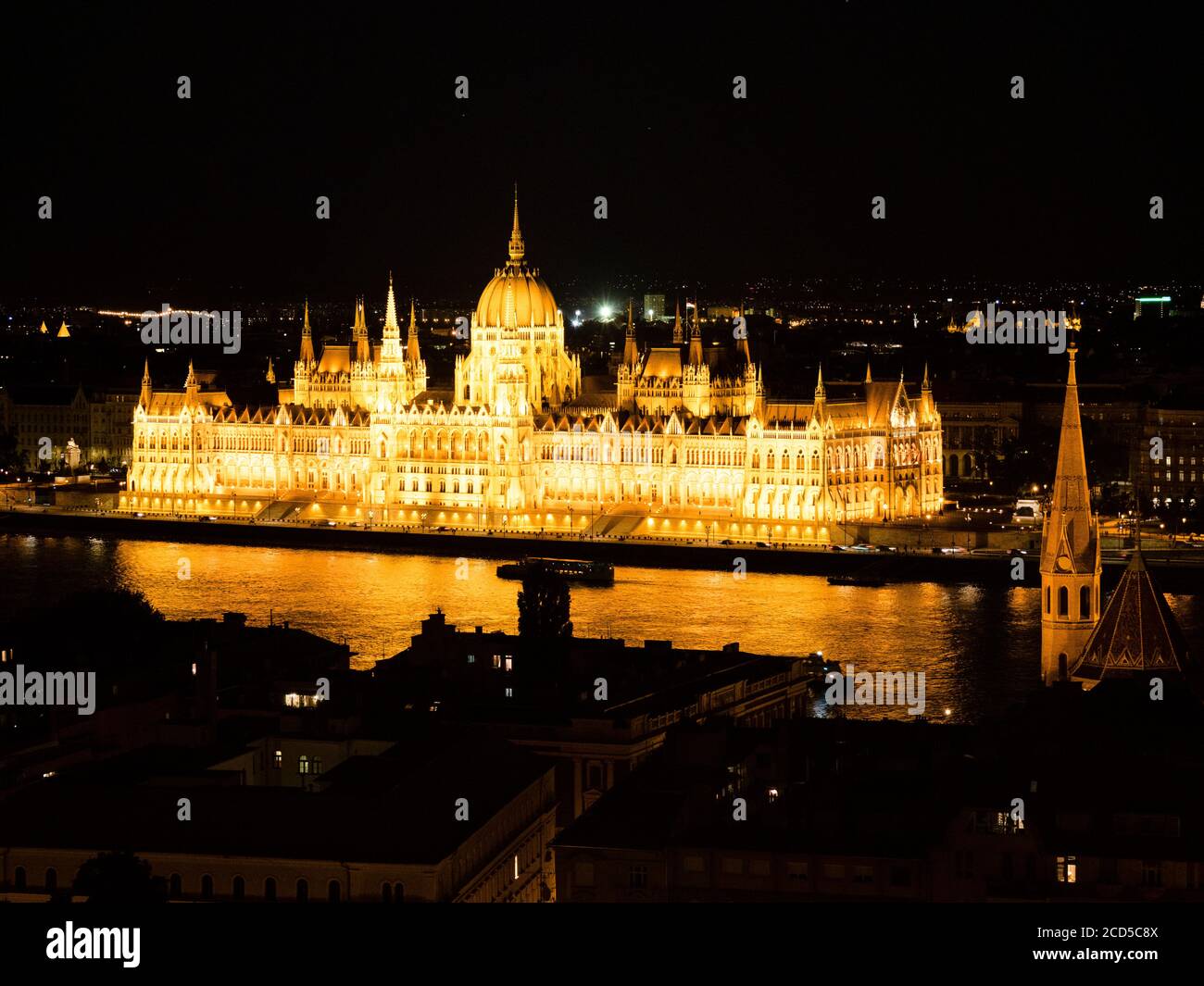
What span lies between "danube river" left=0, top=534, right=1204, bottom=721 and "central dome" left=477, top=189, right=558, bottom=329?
31.3 ft

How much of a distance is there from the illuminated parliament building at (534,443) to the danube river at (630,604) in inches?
196

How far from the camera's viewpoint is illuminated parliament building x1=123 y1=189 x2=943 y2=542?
5431 cm

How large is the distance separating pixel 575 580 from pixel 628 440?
32.3 ft

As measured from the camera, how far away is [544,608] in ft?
88.5

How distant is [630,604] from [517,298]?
64.5 feet

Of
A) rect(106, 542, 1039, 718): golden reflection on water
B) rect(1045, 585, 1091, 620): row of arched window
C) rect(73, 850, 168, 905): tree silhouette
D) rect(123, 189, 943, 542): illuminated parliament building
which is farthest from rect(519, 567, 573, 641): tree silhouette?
rect(123, 189, 943, 542): illuminated parliament building

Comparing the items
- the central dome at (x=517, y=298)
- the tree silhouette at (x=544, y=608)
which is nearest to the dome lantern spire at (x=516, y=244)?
the central dome at (x=517, y=298)

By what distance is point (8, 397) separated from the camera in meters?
75.9

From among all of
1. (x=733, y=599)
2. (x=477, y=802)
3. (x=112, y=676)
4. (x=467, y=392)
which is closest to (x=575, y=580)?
(x=733, y=599)

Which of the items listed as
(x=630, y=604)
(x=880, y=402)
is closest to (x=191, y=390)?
(x=880, y=402)

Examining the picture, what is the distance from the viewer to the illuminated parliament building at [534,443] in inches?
2138

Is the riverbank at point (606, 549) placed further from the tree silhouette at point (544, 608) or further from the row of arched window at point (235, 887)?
the row of arched window at point (235, 887)

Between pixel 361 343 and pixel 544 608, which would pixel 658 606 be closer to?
pixel 544 608
